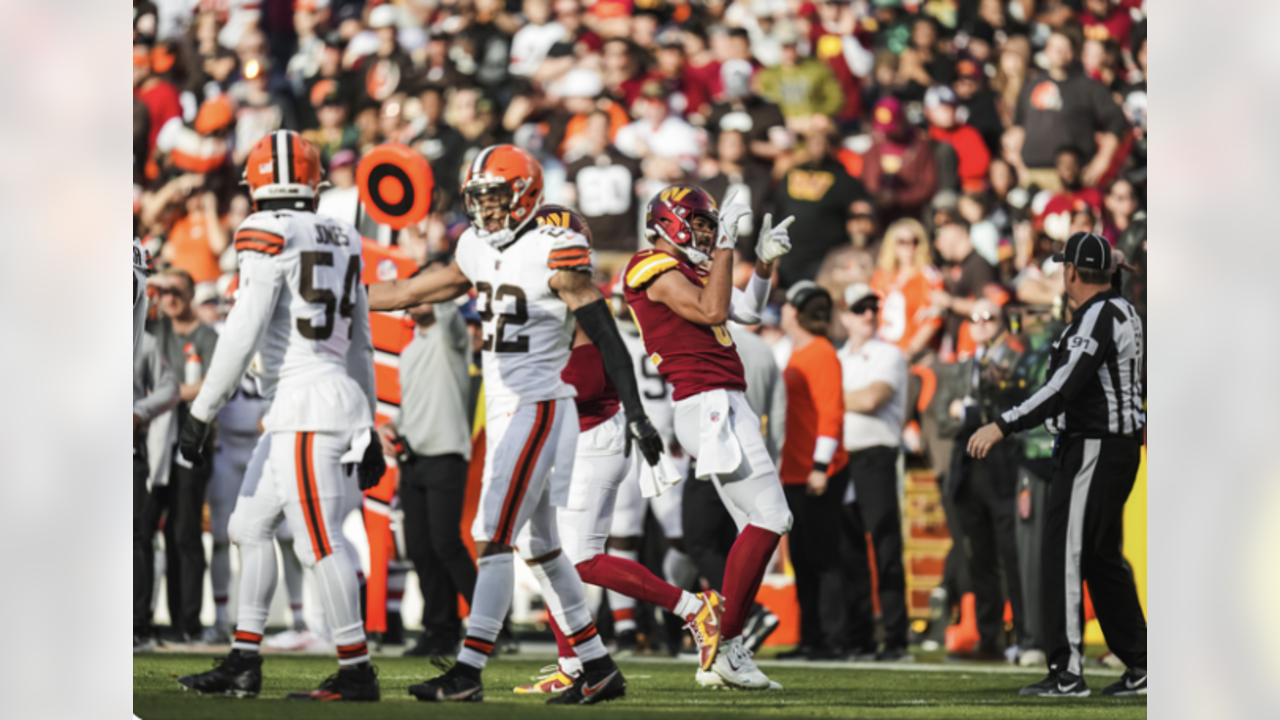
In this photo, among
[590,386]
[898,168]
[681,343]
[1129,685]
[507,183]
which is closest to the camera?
[507,183]

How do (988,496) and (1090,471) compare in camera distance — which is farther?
(988,496)

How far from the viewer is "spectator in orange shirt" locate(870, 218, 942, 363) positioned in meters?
13.0

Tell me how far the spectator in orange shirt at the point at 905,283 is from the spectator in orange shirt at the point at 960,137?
4.63 feet

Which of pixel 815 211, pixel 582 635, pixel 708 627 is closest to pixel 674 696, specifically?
pixel 708 627

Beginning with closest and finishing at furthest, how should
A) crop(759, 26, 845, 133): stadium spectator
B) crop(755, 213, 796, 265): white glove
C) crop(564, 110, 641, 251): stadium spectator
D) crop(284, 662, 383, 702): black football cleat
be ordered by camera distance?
crop(284, 662, 383, 702): black football cleat → crop(755, 213, 796, 265): white glove → crop(564, 110, 641, 251): stadium spectator → crop(759, 26, 845, 133): stadium spectator

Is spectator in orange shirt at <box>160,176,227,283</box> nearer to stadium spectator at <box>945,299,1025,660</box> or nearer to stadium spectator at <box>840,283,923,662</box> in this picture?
stadium spectator at <box>840,283,923,662</box>

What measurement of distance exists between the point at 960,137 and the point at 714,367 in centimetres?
759

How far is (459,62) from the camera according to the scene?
1700 cm

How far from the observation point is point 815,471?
1032cm

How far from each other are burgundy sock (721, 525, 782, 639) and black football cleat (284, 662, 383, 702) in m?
1.94

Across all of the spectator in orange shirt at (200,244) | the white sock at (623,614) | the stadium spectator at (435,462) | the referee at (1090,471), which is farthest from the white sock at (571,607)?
the spectator in orange shirt at (200,244)

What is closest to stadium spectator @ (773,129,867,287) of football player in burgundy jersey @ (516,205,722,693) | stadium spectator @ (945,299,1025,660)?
stadium spectator @ (945,299,1025,660)

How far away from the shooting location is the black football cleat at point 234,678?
263 inches

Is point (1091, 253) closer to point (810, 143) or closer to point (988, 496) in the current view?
point (988, 496)
